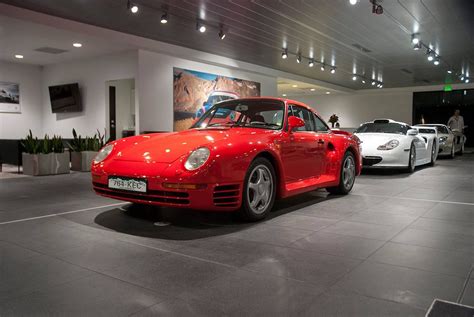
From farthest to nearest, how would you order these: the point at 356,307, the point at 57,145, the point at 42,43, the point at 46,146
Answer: the point at 42,43 → the point at 57,145 → the point at 46,146 → the point at 356,307

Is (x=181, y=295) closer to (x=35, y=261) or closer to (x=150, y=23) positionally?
(x=35, y=261)

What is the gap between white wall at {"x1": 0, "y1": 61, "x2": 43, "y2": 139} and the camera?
12.9 m

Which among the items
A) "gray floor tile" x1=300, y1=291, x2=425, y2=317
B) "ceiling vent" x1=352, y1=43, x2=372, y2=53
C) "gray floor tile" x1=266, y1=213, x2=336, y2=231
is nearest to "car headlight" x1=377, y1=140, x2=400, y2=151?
"gray floor tile" x1=266, y1=213, x2=336, y2=231

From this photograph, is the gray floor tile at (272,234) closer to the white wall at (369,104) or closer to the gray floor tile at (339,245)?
the gray floor tile at (339,245)

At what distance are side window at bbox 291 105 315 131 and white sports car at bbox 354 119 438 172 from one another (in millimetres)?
3282

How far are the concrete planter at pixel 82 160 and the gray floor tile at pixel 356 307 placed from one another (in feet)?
25.9

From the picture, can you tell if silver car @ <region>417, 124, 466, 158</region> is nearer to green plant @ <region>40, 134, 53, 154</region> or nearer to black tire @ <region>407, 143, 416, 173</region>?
black tire @ <region>407, 143, 416, 173</region>

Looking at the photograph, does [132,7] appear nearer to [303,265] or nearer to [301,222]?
[301,222]

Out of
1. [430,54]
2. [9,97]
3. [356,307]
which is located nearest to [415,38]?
[430,54]

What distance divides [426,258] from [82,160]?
785cm

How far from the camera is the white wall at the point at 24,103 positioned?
1289 centimetres

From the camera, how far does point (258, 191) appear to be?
3828 millimetres

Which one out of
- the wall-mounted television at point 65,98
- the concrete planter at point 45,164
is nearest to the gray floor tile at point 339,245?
the concrete planter at point 45,164

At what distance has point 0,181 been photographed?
7.00 meters
